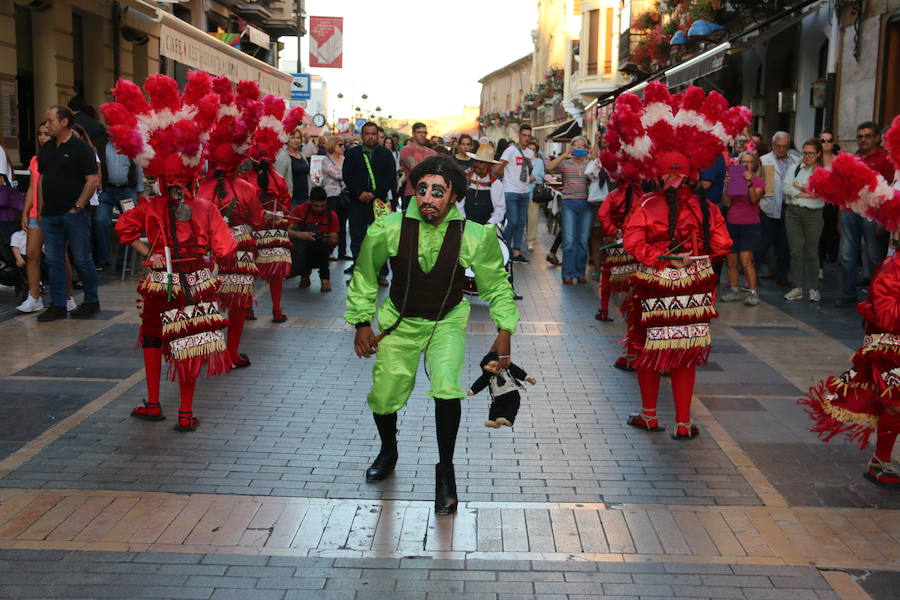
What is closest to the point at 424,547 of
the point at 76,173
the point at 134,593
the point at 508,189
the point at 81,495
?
the point at 134,593

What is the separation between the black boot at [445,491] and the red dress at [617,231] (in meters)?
3.94

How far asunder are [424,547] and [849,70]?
13.3 meters

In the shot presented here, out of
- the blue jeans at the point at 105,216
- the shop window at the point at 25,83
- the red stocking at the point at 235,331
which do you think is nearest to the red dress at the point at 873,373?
the red stocking at the point at 235,331

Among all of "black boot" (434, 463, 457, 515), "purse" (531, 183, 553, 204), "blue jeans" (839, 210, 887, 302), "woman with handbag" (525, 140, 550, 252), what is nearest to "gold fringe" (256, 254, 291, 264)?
"black boot" (434, 463, 457, 515)

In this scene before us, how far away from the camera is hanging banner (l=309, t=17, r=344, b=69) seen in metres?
32.2

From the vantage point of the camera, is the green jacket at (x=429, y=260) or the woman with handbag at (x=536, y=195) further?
the woman with handbag at (x=536, y=195)

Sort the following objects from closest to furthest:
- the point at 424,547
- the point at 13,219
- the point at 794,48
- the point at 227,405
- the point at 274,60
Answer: the point at 424,547 → the point at 227,405 → the point at 13,219 → the point at 794,48 → the point at 274,60

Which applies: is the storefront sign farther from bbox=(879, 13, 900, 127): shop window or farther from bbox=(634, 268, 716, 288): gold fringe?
bbox=(634, 268, 716, 288): gold fringe

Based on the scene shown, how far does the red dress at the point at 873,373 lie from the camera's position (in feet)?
17.5

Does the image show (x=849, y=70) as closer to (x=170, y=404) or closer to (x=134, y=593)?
(x=170, y=404)

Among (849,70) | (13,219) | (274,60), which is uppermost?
(274,60)

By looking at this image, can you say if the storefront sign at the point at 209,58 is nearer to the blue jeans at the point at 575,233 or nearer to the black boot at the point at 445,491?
the blue jeans at the point at 575,233

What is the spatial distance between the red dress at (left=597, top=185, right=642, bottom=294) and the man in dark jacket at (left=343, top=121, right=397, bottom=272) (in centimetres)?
520

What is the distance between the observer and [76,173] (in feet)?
33.0
